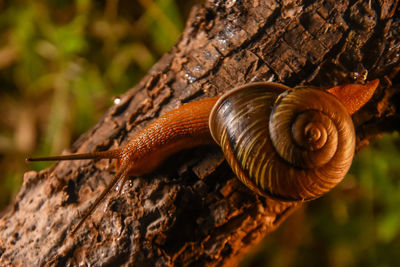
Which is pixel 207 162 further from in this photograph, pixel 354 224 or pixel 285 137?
pixel 354 224

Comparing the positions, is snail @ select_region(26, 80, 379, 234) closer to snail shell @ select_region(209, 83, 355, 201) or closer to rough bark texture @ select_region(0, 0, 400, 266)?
snail shell @ select_region(209, 83, 355, 201)

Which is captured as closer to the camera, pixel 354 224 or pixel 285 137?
pixel 285 137

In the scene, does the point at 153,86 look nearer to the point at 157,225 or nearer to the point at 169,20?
the point at 157,225

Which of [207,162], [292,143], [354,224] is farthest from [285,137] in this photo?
[354,224]

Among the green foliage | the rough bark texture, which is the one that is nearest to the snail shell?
the rough bark texture

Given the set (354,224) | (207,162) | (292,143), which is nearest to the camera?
(292,143)

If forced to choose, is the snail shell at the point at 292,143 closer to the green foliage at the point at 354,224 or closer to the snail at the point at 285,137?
the snail at the point at 285,137

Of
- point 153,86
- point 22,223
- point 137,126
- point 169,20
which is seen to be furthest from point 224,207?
point 169,20
